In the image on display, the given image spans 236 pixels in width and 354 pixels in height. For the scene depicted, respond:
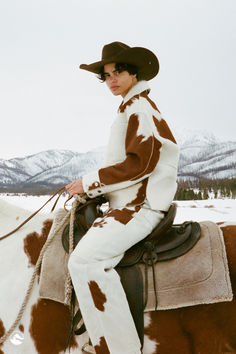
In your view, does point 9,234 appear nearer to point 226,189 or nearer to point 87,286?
point 87,286

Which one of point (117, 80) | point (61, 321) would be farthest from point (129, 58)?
point (61, 321)

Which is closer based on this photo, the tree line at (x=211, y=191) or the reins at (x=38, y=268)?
the reins at (x=38, y=268)

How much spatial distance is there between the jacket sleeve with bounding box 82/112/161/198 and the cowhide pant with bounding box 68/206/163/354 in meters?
0.35

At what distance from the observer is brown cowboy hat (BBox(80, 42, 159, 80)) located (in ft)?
8.53

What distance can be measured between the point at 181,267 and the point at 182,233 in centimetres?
28

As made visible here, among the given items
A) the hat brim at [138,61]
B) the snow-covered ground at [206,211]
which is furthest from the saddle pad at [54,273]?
the snow-covered ground at [206,211]

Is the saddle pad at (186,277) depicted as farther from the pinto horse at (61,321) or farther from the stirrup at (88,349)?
the stirrup at (88,349)

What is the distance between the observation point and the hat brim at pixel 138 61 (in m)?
2.60

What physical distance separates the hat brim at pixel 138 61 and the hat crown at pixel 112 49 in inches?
2.5

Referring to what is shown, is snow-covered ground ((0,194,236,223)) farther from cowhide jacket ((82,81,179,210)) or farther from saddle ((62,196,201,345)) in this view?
cowhide jacket ((82,81,179,210))

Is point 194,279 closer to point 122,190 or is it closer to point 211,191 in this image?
point 122,190

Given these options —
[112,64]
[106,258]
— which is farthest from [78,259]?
[112,64]

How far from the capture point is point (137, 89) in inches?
104

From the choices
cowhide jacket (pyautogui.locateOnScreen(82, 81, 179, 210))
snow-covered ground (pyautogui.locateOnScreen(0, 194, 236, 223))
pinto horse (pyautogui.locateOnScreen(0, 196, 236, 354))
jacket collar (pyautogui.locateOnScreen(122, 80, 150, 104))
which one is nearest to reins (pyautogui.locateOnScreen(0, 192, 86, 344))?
pinto horse (pyautogui.locateOnScreen(0, 196, 236, 354))
